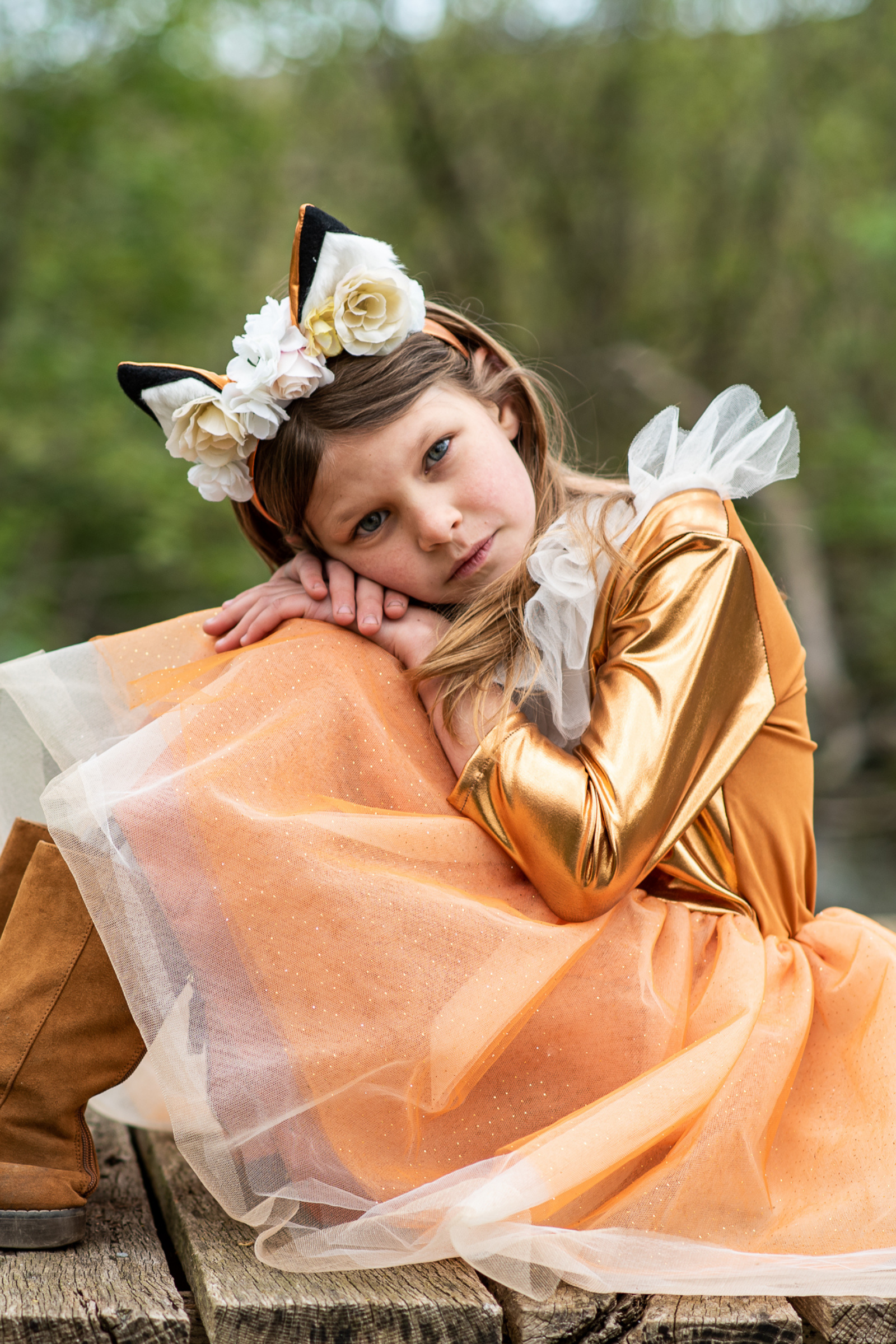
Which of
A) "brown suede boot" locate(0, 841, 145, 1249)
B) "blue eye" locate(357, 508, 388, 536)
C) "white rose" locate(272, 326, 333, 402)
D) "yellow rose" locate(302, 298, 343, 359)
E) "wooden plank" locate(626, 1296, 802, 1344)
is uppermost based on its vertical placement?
"yellow rose" locate(302, 298, 343, 359)

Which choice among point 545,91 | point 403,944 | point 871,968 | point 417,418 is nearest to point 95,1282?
point 403,944

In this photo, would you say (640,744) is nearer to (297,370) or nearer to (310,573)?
(310,573)

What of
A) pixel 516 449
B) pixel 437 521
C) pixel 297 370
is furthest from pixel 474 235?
pixel 437 521

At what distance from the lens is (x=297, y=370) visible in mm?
1828

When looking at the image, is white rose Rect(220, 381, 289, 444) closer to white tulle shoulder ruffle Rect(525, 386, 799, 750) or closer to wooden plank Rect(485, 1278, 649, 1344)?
white tulle shoulder ruffle Rect(525, 386, 799, 750)

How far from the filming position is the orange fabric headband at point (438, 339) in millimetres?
1979

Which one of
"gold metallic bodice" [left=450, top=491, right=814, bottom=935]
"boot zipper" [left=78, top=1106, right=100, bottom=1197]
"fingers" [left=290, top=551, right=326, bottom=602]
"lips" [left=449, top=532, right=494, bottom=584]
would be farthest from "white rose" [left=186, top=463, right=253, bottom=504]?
"boot zipper" [left=78, top=1106, right=100, bottom=1197]

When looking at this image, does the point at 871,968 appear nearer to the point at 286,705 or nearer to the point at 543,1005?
the point at 543,1005

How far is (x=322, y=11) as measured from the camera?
33.0 feet

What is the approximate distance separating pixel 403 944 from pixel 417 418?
815 mm

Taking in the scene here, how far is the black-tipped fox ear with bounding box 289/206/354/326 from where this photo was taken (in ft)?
6.07

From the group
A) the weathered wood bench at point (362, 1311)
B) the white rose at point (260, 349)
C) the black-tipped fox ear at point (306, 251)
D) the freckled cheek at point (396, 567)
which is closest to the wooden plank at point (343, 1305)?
the weathered wood bench at point (362, 1311)

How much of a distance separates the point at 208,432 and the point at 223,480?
98 mm

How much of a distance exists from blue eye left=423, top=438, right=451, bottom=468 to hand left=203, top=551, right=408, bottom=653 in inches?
8.3
